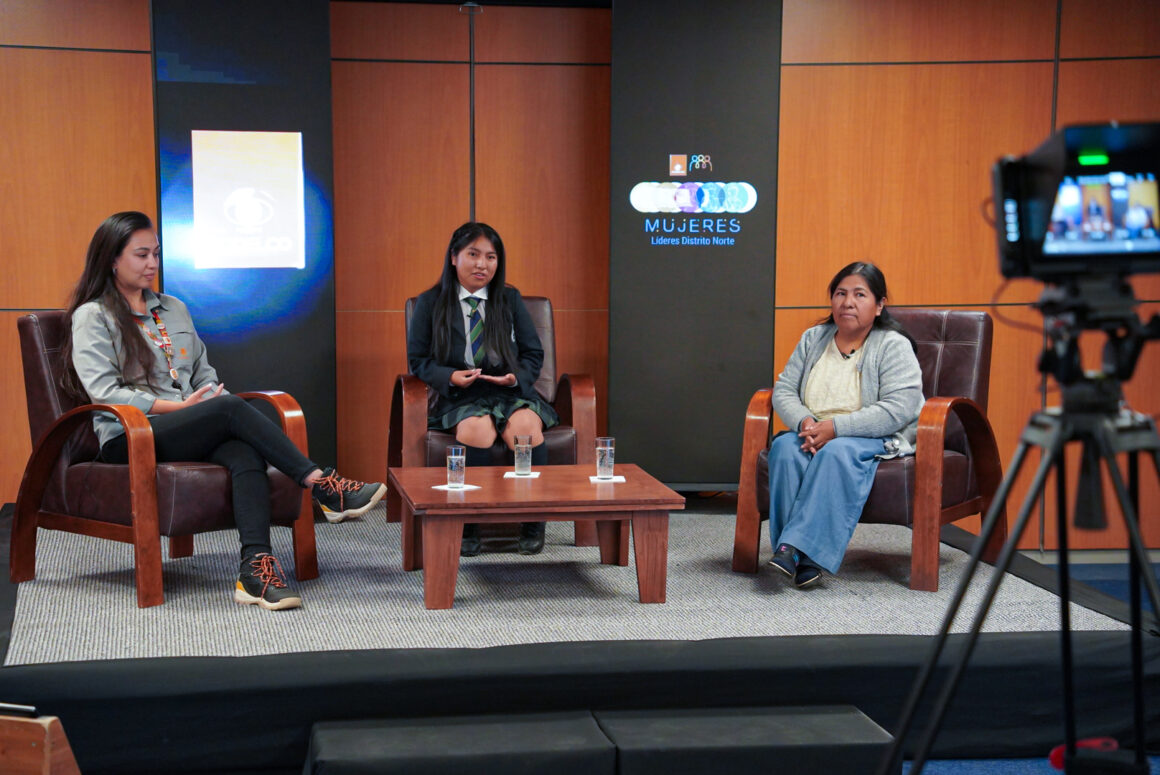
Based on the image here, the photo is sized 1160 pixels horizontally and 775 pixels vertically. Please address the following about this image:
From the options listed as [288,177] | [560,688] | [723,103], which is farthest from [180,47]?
[560,688]

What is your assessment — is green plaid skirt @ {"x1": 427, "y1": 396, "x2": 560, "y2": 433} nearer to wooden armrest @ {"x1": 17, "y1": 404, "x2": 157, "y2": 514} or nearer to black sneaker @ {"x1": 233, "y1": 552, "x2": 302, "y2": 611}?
black sneaker @ {"x1": 233, "y1": 552, "x2": 302, "y2": 611}

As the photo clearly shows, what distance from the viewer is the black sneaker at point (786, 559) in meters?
3.28

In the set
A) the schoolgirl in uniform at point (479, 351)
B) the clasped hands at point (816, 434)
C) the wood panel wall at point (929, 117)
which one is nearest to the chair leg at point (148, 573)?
the schoolgirl in uniform at point (479, 351)

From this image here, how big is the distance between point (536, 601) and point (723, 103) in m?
2.54

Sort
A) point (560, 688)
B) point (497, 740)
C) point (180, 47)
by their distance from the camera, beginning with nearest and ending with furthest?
point (497, 740) < point (560, 688) < point (180, 47)

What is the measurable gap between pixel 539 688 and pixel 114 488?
1.41 metres

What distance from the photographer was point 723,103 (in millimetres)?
4730

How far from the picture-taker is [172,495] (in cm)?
306

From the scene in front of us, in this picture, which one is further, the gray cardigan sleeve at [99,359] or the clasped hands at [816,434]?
the clasped hands at [816,434]

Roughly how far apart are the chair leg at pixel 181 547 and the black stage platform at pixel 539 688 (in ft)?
2.66

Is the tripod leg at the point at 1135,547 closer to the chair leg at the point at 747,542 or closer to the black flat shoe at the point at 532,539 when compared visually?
the chair leg at the point at 747,542

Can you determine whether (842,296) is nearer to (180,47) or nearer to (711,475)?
(711,475)

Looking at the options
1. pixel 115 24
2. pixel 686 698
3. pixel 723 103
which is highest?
→ pixel 115 24

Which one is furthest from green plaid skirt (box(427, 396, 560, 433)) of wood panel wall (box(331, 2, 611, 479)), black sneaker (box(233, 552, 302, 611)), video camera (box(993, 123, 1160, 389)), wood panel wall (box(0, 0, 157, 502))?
video camera (box(993, 123, 1160, 389))
